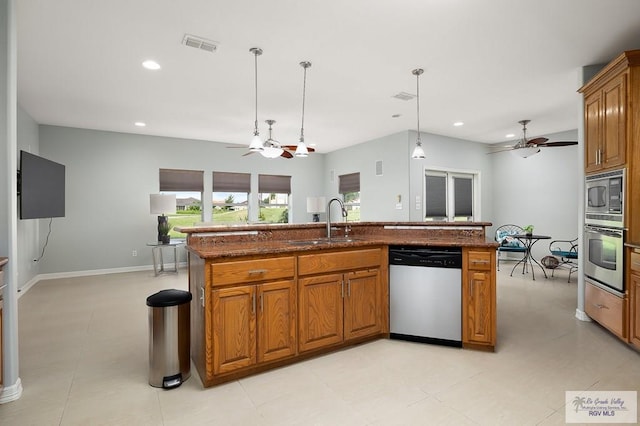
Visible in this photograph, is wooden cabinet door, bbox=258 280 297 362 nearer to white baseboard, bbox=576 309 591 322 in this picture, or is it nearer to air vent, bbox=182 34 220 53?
air vent, bbox=182 34 220 53

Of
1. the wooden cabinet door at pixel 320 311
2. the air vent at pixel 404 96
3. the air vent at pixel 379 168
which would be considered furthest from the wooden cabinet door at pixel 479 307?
the air vent at pixel 379 168

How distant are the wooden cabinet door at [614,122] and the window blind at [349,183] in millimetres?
5145

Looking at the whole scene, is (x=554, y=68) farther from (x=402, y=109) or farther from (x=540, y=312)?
(x=540, y=312)

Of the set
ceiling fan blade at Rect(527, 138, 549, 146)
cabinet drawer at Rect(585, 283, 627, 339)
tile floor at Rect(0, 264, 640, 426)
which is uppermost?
ceiling fan blade at Rect(527, 138, 549, 146)

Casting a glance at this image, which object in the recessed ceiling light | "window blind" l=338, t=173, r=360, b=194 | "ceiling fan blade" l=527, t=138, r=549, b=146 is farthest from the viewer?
→ "window blind" l=338, t=173, r=360, b=194

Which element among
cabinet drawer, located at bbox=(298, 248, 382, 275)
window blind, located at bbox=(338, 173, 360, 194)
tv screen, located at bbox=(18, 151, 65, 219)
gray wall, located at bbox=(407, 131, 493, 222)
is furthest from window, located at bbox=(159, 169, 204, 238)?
cabinet drawer, located at bbox=(298, 248, 382, 275)

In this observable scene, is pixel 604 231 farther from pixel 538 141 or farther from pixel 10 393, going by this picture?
pixel 10 393

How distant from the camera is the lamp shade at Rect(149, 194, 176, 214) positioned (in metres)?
6.27

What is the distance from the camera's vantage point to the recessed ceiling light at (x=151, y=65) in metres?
3.45

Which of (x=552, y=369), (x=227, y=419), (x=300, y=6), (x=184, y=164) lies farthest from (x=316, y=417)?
(x=184, y=164)

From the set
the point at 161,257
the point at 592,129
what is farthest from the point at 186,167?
the point at 592,129

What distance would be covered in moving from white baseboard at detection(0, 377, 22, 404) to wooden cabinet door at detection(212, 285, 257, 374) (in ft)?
4.24

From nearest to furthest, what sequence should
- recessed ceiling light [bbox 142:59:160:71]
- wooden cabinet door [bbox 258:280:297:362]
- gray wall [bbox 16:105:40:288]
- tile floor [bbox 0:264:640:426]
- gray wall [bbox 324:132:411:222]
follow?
tile floor [bbox 0:264:640:426], wooden cabinet door [bbox 258:280:297:362], recessed ceiling light [bbox 142:59:160:71], gray wall [bbox 16:105:40:288], gray wall [bbox 324:132:411:222]

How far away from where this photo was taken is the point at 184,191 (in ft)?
23.5
